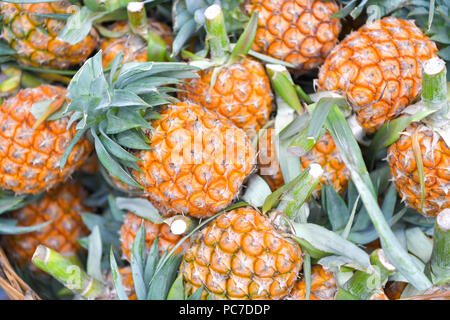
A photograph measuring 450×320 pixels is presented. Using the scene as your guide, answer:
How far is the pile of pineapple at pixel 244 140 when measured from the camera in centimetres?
110

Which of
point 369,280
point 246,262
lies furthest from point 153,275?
point 369,280

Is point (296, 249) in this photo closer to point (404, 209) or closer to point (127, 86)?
point (404, 209)

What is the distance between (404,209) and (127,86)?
2.70 ft

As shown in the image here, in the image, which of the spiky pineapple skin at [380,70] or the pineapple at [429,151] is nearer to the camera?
the pineapple at [429,151]

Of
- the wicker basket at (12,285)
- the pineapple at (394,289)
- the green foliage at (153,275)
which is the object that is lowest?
the pineapple at (394,289)

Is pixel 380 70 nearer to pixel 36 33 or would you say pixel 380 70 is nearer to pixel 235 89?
pixel 235 89

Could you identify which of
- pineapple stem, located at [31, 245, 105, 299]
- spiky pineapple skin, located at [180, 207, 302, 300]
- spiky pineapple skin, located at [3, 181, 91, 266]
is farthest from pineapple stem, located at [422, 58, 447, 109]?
spiky pineapple skin, located at [3, 181, 91, 266]

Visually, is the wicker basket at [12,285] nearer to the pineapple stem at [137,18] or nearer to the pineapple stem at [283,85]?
the pineapple stem at [137,18]

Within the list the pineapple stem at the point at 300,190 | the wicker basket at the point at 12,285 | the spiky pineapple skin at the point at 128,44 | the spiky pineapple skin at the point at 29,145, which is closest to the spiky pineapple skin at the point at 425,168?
the pineapple stem at the point at 300,190

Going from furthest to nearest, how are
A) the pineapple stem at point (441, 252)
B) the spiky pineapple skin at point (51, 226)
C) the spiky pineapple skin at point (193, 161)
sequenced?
the spiky pineapple skin at point (51, 226), the spiky pineapple skin at point (193, 161), the pineapple stem at point (441, 252)

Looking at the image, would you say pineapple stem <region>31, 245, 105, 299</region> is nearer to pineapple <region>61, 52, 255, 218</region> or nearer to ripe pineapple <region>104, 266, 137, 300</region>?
ripe pineapple <region>104, 266, 137, 300</region>

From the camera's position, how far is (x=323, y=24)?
1340 millimetres

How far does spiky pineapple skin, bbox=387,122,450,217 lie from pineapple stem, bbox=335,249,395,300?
0.20m

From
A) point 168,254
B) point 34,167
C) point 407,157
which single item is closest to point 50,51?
point 34,167
